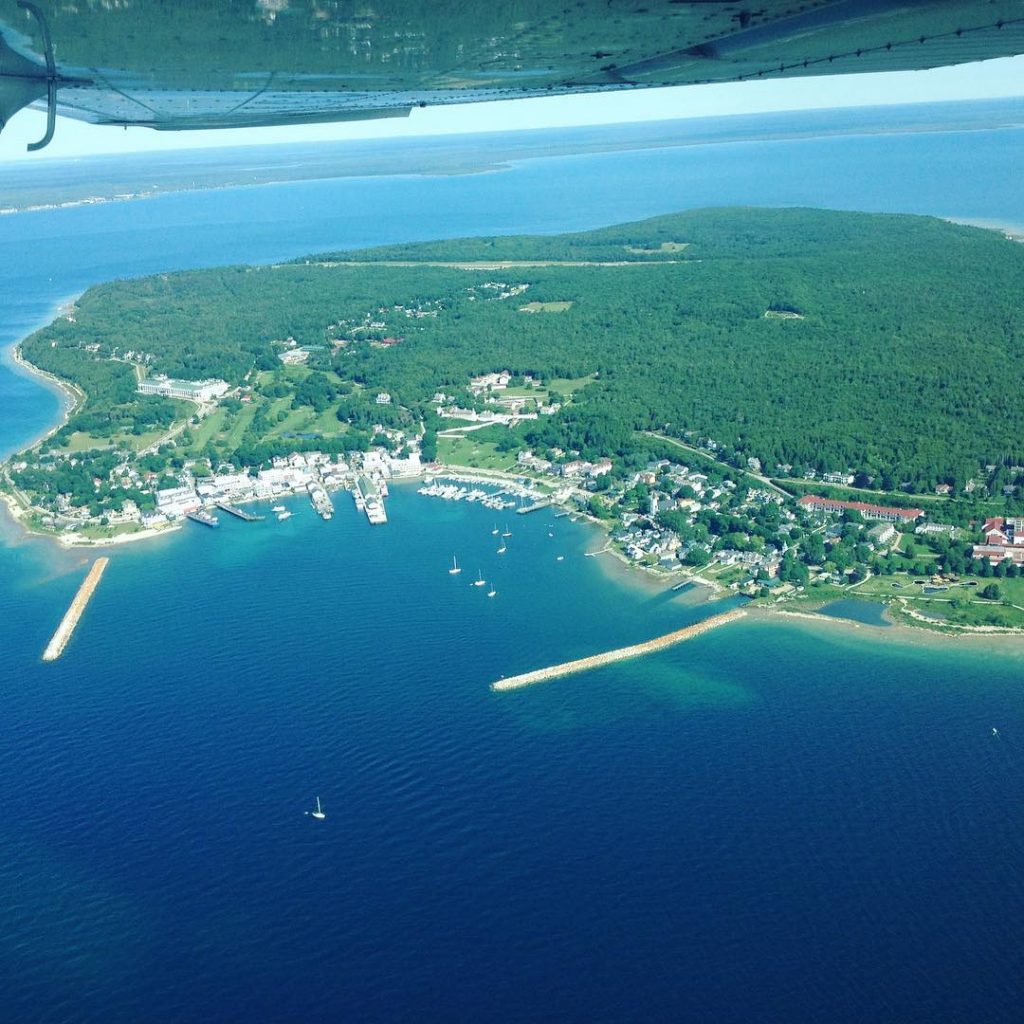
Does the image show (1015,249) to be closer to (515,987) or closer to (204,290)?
(204,290)

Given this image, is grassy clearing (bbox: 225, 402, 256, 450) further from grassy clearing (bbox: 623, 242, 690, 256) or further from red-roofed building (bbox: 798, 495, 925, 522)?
grassy clearing (bbox: 623, 242, 690, 256)

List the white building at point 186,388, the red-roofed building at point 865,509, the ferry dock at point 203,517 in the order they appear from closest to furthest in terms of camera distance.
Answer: the red-roofed building at point 865,509 < the ferry dock at point 203,517 < the white building at point 186,388

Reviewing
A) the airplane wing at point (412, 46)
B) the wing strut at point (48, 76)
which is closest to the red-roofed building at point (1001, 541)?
the airplane wing at point (412, 46)

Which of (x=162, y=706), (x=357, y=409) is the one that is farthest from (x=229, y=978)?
(x=357, y=409)

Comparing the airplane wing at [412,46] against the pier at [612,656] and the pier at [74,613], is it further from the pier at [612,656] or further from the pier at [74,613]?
the pier at [74,613]

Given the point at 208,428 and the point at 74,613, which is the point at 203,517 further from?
the point at 208,428
